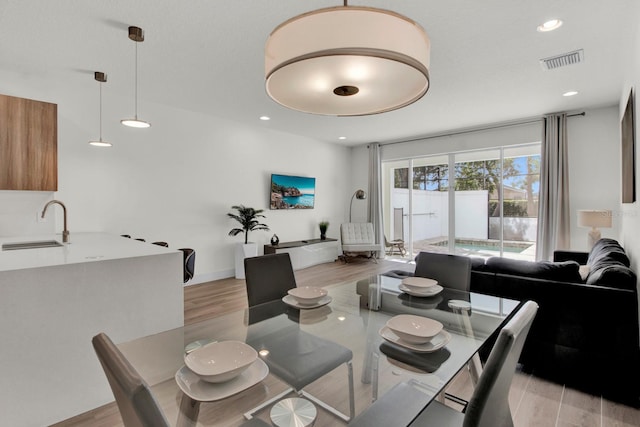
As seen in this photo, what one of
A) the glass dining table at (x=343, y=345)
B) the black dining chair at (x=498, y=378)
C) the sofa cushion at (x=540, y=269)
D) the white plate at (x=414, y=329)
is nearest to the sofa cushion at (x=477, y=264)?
the sofa cushion at (x=540, y=269)

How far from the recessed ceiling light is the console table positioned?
180 inches

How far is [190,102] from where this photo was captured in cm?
450

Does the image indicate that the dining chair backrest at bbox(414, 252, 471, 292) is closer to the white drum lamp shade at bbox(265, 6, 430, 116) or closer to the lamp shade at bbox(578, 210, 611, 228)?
the white drum lamp shade at bbox(265, 6, 430, 116)

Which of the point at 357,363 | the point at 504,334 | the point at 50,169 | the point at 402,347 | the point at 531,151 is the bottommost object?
the point at 357,363

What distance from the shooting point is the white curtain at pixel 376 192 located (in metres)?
7.27

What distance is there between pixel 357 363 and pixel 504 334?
84 cm

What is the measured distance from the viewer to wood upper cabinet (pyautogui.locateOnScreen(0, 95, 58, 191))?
3.10m

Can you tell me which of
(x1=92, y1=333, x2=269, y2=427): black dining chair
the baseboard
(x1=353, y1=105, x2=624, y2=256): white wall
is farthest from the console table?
(x1=92, y1=333, x2=269, y2=427): black dining chair

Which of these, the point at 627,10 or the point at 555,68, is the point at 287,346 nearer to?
the point at 627,10

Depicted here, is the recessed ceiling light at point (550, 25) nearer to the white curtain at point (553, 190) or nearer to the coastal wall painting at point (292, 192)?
the white curtain at point (553, 190)

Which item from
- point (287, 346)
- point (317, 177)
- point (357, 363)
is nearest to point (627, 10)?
point (357, 363)

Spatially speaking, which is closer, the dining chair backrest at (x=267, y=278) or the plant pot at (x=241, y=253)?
the dining chair backrest at (x=267, y=278)

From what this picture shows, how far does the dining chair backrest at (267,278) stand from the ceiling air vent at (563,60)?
127 inches

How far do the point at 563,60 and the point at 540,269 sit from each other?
220 cm
